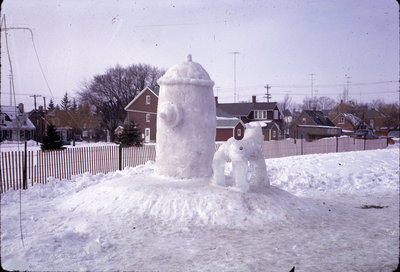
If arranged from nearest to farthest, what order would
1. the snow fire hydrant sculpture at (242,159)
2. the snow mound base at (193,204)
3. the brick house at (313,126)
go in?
the snow mound base at (193,204), the snow fire hydrant sculpture at (242,159), the brick house at (313,126)

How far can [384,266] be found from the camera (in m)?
4.34

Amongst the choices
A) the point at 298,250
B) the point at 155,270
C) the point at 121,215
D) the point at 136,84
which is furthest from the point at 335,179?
the point at 136,84

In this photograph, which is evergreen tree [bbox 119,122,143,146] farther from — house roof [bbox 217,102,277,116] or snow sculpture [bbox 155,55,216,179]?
house roof [bbox 217,102,277,116]

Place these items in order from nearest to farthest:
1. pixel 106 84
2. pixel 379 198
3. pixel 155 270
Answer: pixel 155 270, pixel 379 198, pixel 106 84

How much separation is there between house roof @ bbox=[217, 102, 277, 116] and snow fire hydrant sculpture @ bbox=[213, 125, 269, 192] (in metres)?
34.6

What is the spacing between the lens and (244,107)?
42.7m

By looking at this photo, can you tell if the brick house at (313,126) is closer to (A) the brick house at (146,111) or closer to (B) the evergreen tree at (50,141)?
(A) the brick house at (146,111)

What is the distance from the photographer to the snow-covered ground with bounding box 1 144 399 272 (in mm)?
4387

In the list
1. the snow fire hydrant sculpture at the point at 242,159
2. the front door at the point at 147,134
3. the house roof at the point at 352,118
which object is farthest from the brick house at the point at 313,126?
the snow fire hydrant sculpture at the point at 242,159

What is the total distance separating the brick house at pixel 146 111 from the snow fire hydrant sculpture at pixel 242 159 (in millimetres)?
25559

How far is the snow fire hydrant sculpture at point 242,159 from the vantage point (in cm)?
694

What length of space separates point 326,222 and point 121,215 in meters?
4.21

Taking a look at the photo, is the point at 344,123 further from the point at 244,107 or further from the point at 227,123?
the point at 227,123

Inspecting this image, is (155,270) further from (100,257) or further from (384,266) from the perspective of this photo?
(384,266)
